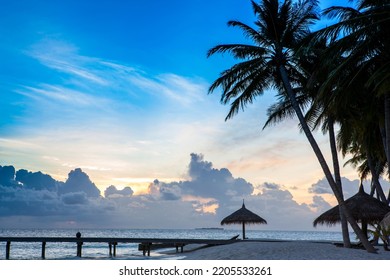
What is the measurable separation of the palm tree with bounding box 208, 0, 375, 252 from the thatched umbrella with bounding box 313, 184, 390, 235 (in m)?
4.03

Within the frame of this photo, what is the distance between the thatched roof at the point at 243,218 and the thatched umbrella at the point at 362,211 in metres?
7.80

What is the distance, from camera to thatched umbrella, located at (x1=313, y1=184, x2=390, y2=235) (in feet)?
62.0

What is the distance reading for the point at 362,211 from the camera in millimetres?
19047

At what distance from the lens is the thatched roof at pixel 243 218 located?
2773 cm

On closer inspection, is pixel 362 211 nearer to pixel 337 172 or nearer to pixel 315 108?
pixel 337 172

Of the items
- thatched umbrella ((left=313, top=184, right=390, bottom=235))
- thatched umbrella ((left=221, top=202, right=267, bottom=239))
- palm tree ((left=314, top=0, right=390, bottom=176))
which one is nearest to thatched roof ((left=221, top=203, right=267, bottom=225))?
thatched umbrella ((left=221, top=202, right=267, bottom=239))

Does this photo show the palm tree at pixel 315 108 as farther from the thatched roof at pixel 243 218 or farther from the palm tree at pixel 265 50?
the thatched roof at pixel 243 218

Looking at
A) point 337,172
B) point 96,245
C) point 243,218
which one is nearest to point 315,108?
point 337,172

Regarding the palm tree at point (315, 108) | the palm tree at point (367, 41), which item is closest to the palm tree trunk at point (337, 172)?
the palm tree at point (315, 108)
